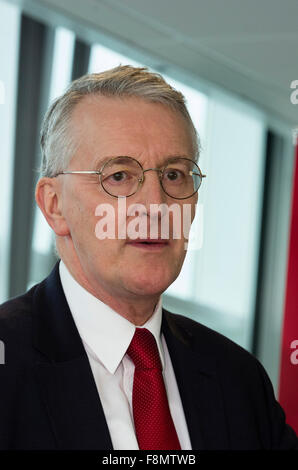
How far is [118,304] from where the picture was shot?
208 centimetres

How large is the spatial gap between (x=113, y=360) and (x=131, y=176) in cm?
45

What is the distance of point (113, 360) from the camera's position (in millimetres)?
2008

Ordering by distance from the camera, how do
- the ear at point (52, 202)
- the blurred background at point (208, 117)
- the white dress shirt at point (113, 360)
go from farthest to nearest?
the blurred background at point (208, 117)
the ear at point (52, 202)
the white dress shirt at point (113, 360)

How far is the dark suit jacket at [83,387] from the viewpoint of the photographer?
1827 millimetres

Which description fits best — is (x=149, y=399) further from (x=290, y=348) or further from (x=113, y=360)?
(x=290, y=348)

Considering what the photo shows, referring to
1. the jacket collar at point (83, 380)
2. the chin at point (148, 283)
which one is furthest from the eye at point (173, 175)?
the jacket collar at point (83, 380)

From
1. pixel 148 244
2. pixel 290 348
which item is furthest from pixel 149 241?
pixel 290 348

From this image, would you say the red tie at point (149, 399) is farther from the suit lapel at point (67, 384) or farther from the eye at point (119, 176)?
the eye at point (119, 176)

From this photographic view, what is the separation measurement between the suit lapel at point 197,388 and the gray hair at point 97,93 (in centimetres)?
50

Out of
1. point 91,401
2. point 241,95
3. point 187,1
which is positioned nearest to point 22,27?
point 241,95

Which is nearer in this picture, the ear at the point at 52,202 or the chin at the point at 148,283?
the chin at the point at 148,283

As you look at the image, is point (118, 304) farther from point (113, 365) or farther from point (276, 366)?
point (276, 366)

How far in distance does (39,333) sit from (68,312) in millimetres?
103

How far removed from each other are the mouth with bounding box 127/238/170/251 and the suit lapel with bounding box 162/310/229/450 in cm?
29
